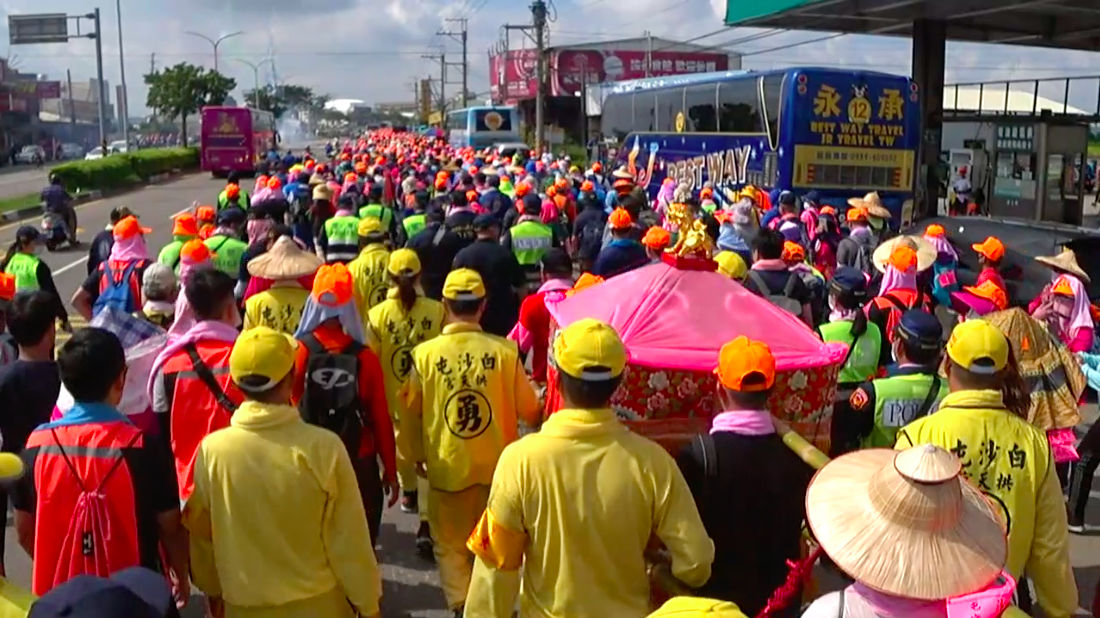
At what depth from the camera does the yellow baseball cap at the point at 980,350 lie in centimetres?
353

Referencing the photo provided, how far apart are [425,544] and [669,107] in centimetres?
1840

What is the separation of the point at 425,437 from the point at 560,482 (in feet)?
5.87

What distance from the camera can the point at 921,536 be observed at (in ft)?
7.31

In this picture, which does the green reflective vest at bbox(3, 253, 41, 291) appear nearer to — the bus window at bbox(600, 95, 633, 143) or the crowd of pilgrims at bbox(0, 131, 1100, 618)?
the crowd of pilgrims at bbox(0, 131, 1100, 618)

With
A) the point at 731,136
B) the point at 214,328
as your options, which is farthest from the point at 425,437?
the point at 731,136

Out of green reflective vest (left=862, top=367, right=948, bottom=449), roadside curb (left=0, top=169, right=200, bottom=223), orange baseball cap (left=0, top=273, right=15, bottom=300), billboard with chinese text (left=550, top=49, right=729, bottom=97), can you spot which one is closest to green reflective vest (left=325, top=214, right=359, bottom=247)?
orange baseball cap (left=0, top=273, right=15, bottom=300)

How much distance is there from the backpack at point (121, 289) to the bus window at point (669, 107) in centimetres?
1639

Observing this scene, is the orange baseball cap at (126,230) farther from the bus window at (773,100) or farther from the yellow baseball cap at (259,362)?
the bus window at (773,100)

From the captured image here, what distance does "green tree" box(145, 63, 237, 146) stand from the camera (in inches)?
2196

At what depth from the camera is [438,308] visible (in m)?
5.64

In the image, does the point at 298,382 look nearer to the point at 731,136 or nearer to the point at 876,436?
the point at 876,436

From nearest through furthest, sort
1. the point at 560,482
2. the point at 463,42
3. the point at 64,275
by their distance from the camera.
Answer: the point at 560,482, the point at 64,275, the point at 463,42

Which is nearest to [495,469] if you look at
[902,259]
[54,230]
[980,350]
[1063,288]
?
[980,350]

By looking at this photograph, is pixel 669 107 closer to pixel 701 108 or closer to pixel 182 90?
pixel 701 108
